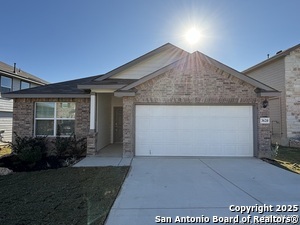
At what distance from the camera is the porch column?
9.88 metres

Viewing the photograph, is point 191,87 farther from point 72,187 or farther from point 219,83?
point 72,187

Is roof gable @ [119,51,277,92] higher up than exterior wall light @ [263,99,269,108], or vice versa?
roof gable @ [119,51,277,92]

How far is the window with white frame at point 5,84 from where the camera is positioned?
15264mm

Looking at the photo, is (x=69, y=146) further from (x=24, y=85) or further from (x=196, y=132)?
(x=24, y=85)

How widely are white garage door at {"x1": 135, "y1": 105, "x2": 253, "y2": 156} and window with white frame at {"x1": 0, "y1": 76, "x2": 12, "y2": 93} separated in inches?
476

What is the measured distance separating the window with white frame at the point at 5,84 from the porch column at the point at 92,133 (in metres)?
9.54

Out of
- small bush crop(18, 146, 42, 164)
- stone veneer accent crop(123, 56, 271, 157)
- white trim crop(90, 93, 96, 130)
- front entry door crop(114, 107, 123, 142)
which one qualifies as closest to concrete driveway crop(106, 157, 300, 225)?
stone veneer accent crop(123, 56, 271, 157)

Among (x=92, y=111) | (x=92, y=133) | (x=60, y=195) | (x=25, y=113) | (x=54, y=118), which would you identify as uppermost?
(x=92, y=111)

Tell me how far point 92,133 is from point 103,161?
1829 mm

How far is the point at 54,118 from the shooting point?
10875 mm

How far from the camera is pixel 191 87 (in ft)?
31.2

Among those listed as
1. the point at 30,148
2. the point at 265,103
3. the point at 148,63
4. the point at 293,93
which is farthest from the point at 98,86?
the point at 293,93

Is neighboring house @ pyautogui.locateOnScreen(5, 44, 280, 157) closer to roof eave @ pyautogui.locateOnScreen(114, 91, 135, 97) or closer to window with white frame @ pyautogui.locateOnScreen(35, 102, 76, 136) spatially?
roof eave @ pyautogui.locateOnScreen(114, 91, 135, 97)

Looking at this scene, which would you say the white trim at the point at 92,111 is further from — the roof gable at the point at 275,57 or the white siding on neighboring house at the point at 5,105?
the roof gable at the point at 275,57
